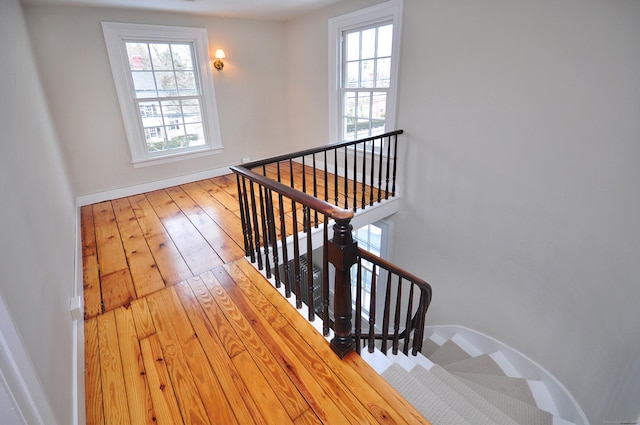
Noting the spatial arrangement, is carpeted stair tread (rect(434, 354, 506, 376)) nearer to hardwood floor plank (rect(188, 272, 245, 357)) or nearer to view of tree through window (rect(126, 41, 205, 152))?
hardwood floor plank (rect(188, 272, 245, 357))

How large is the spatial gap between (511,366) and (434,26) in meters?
3.48

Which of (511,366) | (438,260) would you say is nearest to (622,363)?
(511,366)

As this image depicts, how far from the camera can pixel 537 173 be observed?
258cm

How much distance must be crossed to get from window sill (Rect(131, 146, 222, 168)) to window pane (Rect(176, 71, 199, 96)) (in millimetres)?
792

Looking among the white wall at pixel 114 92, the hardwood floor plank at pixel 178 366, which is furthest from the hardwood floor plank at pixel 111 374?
the white wall at pixel 114 92

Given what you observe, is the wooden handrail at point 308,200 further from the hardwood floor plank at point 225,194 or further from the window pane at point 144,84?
the window pane at point 144,84

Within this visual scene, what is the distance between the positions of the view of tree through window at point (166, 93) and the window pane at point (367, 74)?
2.25 m

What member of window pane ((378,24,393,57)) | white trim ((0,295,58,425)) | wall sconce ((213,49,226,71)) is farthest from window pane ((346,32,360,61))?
white trim ((0,295,58,425))

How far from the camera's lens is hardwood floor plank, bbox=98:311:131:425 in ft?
→ 4.77

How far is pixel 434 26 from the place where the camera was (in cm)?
294

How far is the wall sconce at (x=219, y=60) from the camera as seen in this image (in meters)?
4.19

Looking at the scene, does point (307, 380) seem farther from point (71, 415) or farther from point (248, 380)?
point (71, 415)

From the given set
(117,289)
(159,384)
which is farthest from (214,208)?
(159,384)

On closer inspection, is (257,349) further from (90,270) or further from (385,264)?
(90,270)
